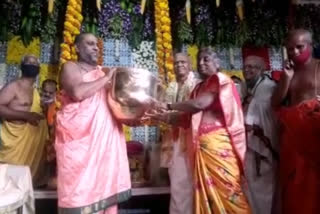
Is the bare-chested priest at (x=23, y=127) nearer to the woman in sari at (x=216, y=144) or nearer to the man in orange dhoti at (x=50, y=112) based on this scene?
the man in orange dhoti at (x=50, y=112)

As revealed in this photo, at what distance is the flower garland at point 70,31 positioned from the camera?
381cm

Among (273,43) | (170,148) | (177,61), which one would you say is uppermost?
(273,43)

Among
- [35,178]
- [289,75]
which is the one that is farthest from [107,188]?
[289,75]

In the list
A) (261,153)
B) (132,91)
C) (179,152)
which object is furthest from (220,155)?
(132,91)

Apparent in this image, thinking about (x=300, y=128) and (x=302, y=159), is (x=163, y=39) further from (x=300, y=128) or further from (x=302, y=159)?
(x=302, y=159)

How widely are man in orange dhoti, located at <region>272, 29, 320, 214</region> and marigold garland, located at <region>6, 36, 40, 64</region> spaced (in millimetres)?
2908

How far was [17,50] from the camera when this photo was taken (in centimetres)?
456

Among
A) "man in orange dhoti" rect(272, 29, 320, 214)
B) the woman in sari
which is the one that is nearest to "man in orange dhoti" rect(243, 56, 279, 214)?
"man in orange dhoti" rect(272, 29, 320, 214)

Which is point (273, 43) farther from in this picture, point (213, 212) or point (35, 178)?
point (35, 178)

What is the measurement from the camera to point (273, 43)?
498cm

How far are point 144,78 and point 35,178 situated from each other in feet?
6.06

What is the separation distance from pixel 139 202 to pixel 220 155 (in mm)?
1526

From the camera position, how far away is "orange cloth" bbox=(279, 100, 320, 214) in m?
2.91

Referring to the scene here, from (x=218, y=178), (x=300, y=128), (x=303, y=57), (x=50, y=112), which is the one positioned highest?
(x=303, y=57)
